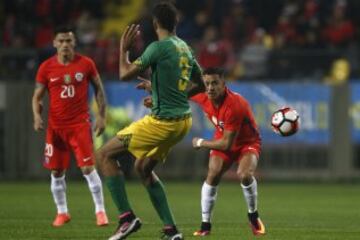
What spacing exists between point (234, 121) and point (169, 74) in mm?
2029

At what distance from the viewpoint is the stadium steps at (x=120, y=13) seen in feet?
101

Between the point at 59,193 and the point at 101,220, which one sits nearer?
the point at 101,220

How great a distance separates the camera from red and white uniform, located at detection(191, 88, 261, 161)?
43.0 feet

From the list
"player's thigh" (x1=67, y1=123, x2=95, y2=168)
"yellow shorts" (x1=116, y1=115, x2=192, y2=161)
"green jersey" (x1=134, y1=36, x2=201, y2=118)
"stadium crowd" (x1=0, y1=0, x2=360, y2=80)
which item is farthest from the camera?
"stadium crowd" (x1=0, y1=0, x2=360, y2=80)

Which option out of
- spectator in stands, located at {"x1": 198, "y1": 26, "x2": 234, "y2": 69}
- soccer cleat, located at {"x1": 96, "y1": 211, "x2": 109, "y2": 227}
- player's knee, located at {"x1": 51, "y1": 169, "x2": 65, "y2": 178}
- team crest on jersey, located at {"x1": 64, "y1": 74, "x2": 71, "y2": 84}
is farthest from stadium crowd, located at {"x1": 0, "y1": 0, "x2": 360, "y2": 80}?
soccer cleat, located at {"x1": 96, "y1": 211, "x2": 109, "y2": 227}

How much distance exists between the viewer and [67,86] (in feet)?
48.1

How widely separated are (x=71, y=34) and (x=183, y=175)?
37.2 ft

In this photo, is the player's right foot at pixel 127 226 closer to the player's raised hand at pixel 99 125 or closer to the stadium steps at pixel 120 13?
the player's raised hand at pixel 99 125

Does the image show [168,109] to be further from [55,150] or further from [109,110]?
[109,110]

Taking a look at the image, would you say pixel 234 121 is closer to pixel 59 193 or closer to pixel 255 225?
pixel 255 225

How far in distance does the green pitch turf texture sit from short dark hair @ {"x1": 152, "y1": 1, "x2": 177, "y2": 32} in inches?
104

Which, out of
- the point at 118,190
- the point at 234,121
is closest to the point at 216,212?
the point at 234,121

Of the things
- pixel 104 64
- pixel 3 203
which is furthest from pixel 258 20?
pixel 3 203

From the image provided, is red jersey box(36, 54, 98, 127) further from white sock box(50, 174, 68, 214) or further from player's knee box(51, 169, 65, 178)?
white sock box(50, 174, 68, 214)
